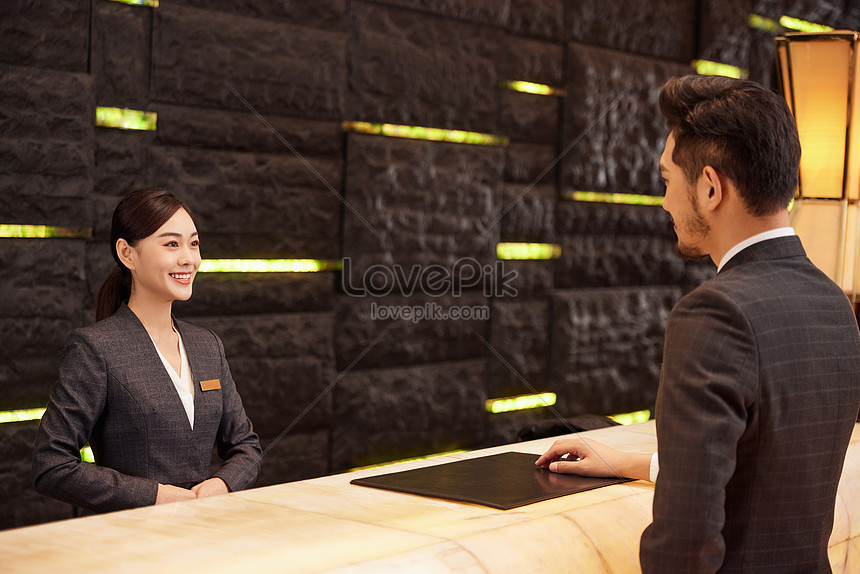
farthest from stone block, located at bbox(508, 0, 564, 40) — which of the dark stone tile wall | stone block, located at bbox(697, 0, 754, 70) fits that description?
stone block, located at bbox(697, 0, 754, 70)

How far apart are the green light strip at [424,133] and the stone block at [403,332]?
24.1 inches

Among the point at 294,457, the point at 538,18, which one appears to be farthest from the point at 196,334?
the point at 538,18

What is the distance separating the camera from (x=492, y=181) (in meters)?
3.46

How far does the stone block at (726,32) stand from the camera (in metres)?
4.30

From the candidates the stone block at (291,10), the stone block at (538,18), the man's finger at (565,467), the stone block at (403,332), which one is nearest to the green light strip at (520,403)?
the stone block at (403,332)

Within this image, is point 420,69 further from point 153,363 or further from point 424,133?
point 153,363

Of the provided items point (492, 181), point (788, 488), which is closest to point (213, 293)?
point (492, 181)

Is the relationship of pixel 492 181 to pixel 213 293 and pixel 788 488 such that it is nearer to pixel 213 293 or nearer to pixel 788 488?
pixel 213 293

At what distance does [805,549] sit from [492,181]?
2477 millimetres

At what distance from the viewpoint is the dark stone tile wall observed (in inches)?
93.5

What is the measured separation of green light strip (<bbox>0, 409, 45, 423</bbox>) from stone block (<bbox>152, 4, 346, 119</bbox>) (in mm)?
987

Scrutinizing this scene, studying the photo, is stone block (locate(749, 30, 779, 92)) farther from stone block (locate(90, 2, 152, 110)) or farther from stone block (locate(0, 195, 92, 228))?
stone block (locate(0, 195, 92, 228))

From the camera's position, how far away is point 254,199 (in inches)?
109

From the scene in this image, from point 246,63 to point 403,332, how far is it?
115 cm
